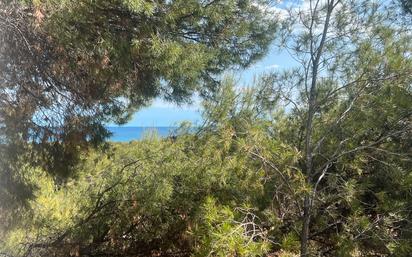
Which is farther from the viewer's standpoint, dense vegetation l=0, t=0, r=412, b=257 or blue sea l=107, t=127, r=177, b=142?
blue sea l=107, t=127, r=177, b=142

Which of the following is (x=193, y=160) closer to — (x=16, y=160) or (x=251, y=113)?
(x=251, y=113)

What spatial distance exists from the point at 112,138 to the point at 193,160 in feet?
2.71

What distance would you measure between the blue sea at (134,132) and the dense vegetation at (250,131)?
0.27m

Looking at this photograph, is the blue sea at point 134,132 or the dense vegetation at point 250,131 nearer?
the dense vegetation at point 250,131

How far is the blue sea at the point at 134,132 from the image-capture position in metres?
4.16

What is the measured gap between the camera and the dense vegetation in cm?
281

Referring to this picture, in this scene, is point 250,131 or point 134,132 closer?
point 250,131

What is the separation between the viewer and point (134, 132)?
5.61 meters

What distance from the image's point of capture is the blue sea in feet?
13.7

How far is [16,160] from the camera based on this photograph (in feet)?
11.5

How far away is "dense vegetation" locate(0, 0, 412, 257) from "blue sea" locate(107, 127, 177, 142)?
271 mm

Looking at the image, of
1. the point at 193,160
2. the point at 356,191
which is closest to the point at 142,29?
the point at 193,160

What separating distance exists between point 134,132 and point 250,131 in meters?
3.14

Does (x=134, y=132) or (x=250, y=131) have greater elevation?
(x=134, y=132)
